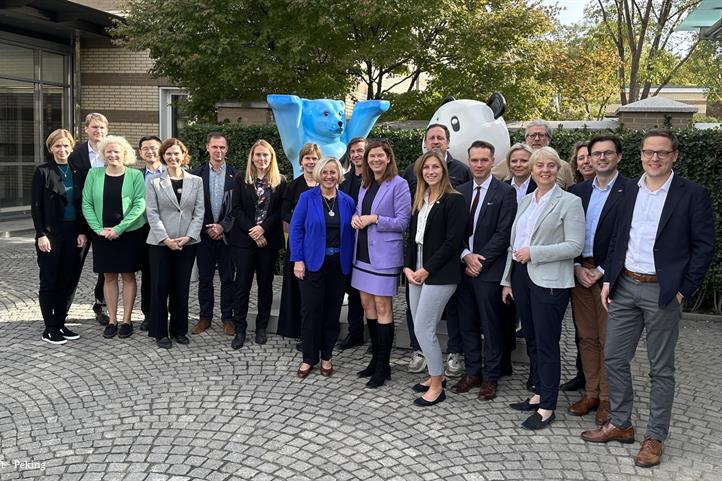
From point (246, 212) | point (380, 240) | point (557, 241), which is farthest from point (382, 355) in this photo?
A: point (246, 212)

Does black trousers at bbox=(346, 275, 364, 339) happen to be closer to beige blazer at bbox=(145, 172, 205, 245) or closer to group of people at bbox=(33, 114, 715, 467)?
group of people at bbox=(33, 114, 715, 467)

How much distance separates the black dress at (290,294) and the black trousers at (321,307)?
1.82 feet

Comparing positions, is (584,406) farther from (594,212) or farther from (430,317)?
(594,212)

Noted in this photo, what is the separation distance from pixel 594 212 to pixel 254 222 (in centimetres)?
303

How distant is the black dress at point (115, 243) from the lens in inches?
237

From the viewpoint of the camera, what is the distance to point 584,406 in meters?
4.62

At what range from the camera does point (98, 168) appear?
607 centimetres

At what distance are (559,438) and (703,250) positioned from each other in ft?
4.97

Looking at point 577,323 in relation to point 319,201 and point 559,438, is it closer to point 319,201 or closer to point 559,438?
point 559,438

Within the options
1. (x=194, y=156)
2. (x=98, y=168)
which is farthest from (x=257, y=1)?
(x=98, y=168)

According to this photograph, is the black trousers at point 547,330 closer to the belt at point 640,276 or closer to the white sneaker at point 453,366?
the belt at point 640,276

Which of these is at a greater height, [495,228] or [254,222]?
[495,228]

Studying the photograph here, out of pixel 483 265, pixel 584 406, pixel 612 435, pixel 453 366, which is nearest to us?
pixel 612 435

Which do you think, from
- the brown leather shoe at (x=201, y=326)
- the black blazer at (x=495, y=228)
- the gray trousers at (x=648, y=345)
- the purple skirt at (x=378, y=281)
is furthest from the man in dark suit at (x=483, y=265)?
the brown leather shoe at (x=201, y=326)
